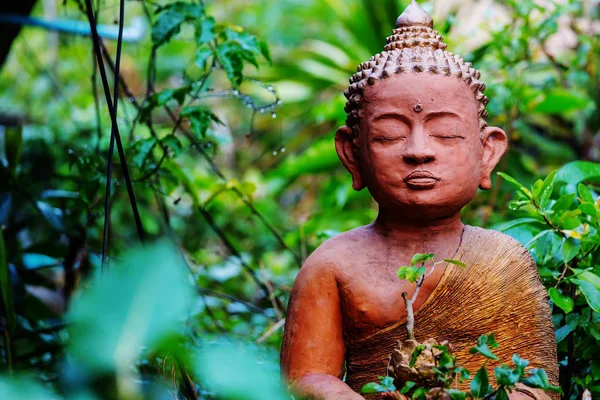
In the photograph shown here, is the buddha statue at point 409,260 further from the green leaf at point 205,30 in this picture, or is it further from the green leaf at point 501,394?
the green leaf at point 205,30

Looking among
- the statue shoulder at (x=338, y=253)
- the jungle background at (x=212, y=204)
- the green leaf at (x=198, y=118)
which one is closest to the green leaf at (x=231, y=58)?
the jungle background at (x=212, y=204)

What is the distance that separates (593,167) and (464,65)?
62 centimetres

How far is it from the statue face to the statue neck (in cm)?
3

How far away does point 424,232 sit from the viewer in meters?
2.16

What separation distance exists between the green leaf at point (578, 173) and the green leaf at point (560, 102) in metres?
1.98

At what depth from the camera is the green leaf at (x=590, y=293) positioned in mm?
1992

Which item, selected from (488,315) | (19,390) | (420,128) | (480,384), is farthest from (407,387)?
(19,390)

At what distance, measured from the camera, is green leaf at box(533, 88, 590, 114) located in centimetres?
442

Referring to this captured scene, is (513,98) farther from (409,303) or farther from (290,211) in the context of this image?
(290,211)

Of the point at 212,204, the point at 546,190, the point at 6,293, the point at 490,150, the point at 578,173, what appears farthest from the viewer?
the point at 212,204

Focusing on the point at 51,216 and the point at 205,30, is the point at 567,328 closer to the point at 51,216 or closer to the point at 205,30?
the point at 205,30

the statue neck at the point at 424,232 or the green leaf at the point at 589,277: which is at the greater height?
the statue neck at the point at 424,232

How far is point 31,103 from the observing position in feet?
27.5

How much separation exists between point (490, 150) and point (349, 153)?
1.38 ft
